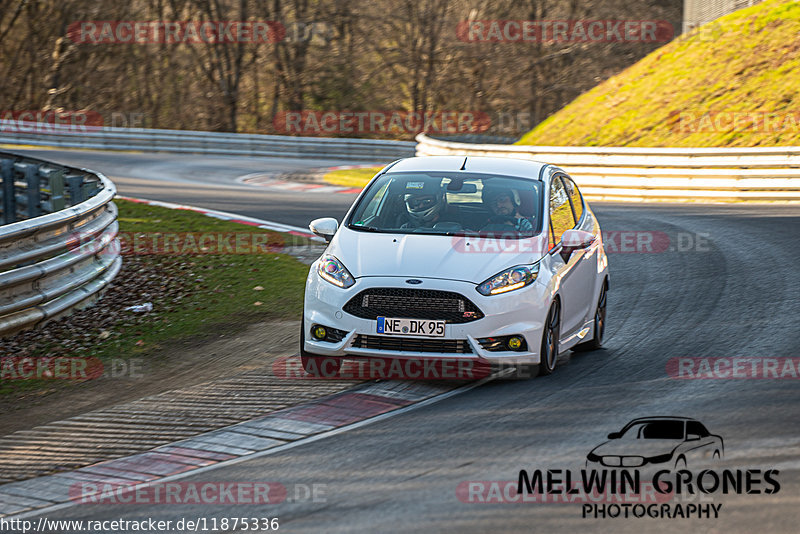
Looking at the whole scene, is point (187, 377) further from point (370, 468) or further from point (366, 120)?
point (366, 120)

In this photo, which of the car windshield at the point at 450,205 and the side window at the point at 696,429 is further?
the car windshield at the point at 450,205

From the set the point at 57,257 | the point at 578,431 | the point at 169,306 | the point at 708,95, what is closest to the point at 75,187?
the point at 169,306

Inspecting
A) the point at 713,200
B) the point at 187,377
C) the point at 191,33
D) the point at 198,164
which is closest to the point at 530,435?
the point at 187,377

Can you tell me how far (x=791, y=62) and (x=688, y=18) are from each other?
8.38 m

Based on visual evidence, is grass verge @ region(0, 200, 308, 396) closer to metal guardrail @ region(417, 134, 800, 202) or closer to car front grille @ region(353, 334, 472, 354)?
car front grille @ region(353, 334, 472, 354)

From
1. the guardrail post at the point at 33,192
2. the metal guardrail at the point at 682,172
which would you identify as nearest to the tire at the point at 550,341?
the guardrail post at the point at 33,192

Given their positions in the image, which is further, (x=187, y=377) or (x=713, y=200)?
(x=713, y=200)

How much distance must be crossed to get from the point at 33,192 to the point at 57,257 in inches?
210

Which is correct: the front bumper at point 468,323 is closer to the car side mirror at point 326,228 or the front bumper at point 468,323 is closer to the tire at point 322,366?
the tire at point 322,366

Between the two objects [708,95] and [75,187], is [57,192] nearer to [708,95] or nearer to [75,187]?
[75,187]

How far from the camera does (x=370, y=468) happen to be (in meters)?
5.85

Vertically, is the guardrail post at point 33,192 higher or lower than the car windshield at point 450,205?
lower

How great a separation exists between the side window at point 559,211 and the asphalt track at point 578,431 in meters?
1.09

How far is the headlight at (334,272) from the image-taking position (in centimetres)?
768
